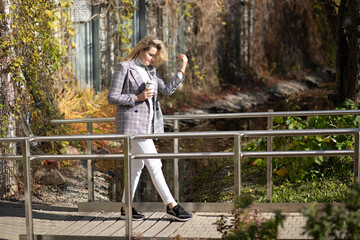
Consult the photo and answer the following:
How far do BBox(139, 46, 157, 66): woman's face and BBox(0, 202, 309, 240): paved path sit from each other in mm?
1375

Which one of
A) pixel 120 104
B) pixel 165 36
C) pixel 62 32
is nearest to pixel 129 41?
pixel 165 36

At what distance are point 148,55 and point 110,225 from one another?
151 cm

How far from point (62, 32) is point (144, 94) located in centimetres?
555

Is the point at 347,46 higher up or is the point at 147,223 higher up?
the point at 347,46

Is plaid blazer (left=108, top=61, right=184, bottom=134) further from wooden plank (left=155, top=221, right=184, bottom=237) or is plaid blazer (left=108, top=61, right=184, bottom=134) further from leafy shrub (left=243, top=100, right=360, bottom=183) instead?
leafy shrub (left=243, top=100, right=360, bottom=183)

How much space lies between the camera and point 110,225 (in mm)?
5445

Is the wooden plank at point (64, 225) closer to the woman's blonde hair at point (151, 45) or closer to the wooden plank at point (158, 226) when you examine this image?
the wooden plank at point (158, 226)

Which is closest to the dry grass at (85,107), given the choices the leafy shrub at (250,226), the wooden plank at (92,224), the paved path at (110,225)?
the paved path at (110,225)

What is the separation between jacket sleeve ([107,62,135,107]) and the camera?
17.5 feet

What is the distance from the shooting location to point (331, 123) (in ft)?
24.0

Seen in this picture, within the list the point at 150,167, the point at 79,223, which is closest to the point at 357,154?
the point at 150,167

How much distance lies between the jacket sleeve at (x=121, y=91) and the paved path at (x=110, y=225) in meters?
1.04

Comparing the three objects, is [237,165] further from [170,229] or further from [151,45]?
[151,45]

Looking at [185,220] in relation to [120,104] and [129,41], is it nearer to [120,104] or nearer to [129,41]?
[120,104]
